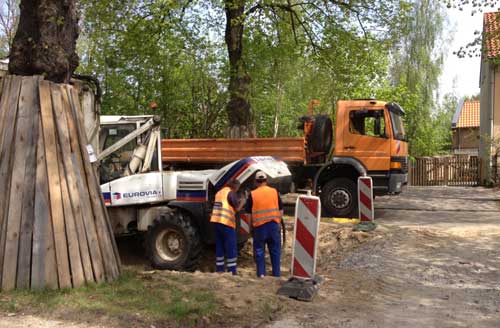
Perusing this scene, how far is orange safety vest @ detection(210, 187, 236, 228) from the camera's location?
781cm

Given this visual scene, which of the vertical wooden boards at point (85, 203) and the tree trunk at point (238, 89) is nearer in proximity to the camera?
the vertical wooden boards at point (85, 203)

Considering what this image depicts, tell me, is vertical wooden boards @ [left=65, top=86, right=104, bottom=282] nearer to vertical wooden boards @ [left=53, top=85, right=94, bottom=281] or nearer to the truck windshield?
vertical wooden boards @ [left=53, top=85, right=94, bottom=281]

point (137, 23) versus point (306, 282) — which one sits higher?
point (137, 23)

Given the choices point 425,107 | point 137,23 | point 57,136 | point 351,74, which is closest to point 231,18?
point 137,23

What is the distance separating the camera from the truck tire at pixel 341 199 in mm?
13000

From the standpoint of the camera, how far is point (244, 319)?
5.02m

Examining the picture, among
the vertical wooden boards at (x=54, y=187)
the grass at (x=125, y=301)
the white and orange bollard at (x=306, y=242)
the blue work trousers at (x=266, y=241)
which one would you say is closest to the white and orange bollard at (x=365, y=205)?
the blue work trousers at (x=266, y=241)

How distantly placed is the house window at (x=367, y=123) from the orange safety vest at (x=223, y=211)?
239 inches

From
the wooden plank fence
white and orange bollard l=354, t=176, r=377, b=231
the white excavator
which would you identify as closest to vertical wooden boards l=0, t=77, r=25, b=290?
the white excavator

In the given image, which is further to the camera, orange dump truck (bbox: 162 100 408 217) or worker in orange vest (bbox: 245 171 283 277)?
→ orange dump truck (bbox: 162 100 408 217)

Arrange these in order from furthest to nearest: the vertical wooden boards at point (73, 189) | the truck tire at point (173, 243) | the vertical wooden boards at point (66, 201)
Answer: the truck tire at point (173, 243)
the vertical wooden boards at point (73, 189)
the vertical wooden boards at point (66, 201)

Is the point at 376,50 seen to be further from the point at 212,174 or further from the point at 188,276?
the point at 188,276

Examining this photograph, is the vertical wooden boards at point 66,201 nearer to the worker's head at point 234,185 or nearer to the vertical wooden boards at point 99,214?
the vertical wooden boards at point 99,214

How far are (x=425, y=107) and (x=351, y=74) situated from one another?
23.1 metres
